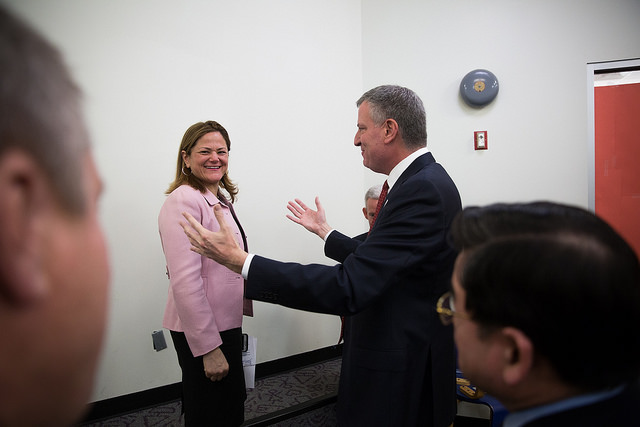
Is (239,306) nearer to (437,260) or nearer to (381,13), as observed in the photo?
(437,260)

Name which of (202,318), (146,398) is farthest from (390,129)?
(146,398)

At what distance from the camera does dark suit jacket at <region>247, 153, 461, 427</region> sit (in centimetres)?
109

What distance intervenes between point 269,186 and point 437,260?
5.64 ft

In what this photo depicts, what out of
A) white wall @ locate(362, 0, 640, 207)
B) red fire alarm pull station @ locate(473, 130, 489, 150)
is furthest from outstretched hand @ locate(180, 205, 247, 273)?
red fire alarm pull station @ locate(473, 130, 489, 150)

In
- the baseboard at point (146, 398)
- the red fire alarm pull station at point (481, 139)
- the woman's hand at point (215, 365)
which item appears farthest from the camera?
the red fire alarm pull station at point (481, 139)

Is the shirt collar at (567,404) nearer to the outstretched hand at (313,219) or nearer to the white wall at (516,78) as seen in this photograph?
the outstretched hand at (313,219)

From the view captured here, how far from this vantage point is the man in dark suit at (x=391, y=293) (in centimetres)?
109

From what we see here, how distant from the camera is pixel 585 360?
52 centimetres

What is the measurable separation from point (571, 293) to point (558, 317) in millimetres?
39

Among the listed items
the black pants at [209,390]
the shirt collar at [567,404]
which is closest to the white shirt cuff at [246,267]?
the black pants at [209,390]

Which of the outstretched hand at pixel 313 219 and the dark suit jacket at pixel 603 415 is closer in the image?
the dark suit jacket at pixel 603 415

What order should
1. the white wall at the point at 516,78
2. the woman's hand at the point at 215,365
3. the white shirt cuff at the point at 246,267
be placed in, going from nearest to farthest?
the white shirt cuff at the point at 246,267
the woman's hand at the point at 215,365
the white wall at the point at 516,78

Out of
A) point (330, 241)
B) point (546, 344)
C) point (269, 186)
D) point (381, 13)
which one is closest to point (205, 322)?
point (330, 241)

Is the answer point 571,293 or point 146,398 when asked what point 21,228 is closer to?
point 571,293
